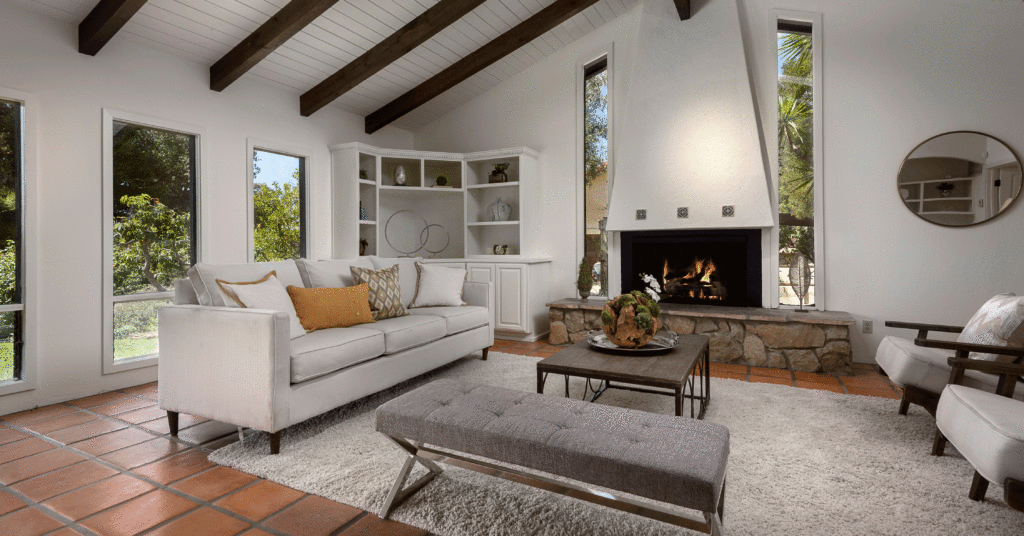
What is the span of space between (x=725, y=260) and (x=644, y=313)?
7.81 ft

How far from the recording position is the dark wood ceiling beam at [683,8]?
4227mm

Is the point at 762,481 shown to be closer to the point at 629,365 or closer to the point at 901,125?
the point at 629,365

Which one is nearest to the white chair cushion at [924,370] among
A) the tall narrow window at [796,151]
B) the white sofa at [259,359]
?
the tall narrow window at [796,151]

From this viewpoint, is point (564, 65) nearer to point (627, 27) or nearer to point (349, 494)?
point (627, 27)

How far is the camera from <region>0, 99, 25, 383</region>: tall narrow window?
299 centimetres

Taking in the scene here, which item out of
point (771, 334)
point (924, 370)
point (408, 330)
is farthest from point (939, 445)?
point (408, 330)

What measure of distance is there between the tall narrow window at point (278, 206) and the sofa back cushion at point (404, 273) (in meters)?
1.16

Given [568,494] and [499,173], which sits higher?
[499,173]

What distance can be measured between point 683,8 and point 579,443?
163 inches

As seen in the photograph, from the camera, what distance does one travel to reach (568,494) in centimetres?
152

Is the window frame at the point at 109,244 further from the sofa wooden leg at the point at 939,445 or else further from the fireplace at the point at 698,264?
the sofa wooden leg at the point at 939,445

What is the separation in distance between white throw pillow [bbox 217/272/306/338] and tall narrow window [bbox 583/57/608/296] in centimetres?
313

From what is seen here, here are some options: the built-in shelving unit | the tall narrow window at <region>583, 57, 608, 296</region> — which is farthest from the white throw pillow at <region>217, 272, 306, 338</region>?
the tall narrow window at <region>583, 57, 608, 296</region>

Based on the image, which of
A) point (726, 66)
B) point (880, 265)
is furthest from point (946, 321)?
point (726, 66)
